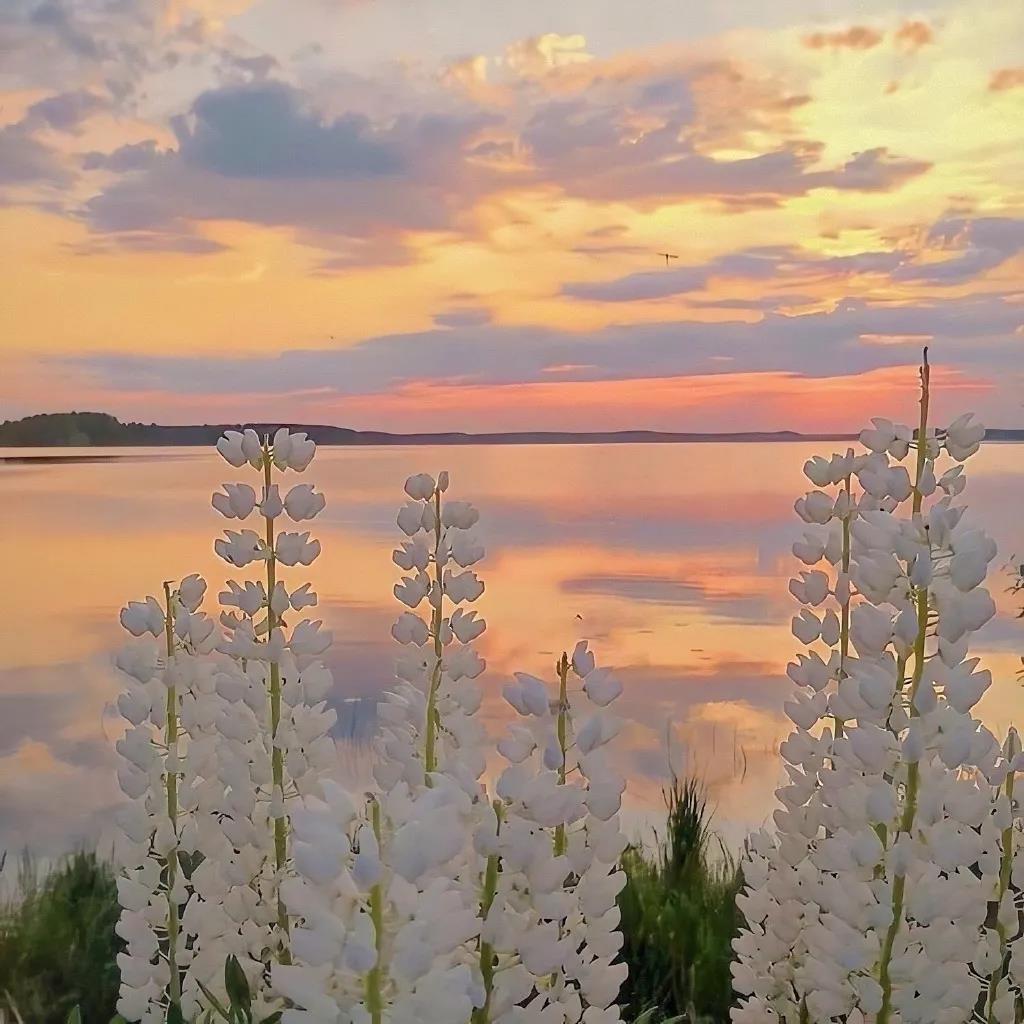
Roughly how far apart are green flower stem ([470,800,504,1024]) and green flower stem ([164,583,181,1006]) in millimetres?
387

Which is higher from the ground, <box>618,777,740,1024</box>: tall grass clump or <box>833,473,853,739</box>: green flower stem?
<box>833,473,853,739</box>: green flower stem

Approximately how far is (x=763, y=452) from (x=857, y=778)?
1033 millimetres

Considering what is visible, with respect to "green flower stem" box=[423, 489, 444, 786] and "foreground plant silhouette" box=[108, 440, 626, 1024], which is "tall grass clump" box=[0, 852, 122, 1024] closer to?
"foreground plant silhouette" box=[108, 440, 626, 1024]

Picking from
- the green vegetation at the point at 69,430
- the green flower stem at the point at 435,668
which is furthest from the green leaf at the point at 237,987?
the green vegetation at the point at 69,430

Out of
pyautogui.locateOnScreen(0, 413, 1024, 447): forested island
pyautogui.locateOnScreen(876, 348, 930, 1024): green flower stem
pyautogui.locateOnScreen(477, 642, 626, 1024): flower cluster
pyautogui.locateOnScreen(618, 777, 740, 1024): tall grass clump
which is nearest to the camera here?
pyautogui.locateOnScreen(477, 642, 626, 1024): flower cluster

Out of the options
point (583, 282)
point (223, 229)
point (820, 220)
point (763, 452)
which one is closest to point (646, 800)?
point (763, 452)

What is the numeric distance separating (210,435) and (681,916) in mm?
1006

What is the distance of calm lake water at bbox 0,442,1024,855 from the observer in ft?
5.68

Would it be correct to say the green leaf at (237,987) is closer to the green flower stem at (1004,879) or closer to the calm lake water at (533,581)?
the green flower stem at (1004,879)

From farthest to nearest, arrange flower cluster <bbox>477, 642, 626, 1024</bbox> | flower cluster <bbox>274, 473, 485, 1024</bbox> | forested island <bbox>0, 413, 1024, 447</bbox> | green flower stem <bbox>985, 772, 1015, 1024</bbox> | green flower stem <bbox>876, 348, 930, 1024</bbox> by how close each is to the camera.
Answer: forested island <bbox>0, 413, 1024, 447</bbox>
green flower stem <bbox>985, 772, 1015, 1024</bbox>
green flower stem <bbox>876, 348, 930, 1024</bbox>
flower cluster <bbox>477, 642, 626, 1024</bbox>
flower cluster <bbox>274, 473, 485, 1024</bbox>

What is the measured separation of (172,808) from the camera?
902 mm

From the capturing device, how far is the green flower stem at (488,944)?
0.59 meters

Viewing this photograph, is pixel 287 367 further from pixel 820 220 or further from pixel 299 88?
pixel 820 220

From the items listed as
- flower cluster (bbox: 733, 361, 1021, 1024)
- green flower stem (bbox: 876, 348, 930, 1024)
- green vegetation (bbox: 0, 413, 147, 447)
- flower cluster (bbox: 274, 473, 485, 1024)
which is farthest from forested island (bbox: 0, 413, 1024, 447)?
flower cluster (bbox: 274, 473, 485, 1024)
